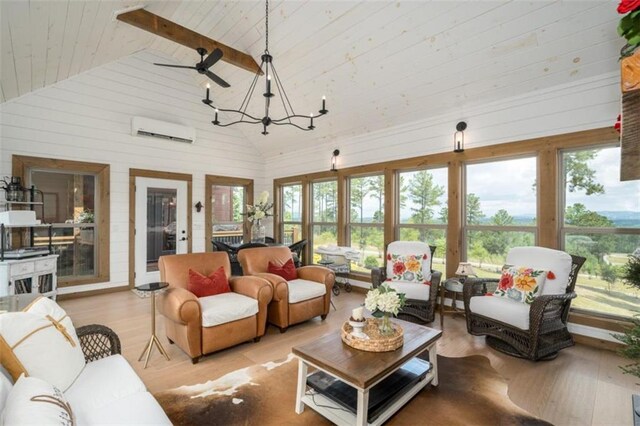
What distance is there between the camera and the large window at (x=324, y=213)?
6.16 m

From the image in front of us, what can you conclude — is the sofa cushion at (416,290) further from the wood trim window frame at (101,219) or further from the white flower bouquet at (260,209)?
the wood trim window frame at (101,219)

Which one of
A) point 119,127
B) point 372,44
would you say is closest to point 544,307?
point 372,44

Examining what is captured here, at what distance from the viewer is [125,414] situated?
1.38 m

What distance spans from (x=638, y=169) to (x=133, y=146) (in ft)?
21.2

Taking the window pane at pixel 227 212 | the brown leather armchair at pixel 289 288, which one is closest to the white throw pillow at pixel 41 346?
the brown leather armchair at pixel 289 288

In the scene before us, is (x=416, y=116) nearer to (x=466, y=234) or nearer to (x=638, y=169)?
(x=466, y=234)

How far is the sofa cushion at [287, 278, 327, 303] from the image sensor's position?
141 inches

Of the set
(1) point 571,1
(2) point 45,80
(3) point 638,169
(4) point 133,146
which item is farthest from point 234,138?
(3) point 638,169

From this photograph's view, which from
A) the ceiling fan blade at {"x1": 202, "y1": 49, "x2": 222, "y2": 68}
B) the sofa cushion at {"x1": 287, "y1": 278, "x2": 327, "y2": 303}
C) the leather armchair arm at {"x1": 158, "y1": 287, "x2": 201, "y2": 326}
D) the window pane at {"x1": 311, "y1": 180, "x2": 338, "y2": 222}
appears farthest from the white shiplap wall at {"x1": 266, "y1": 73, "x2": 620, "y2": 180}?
the leather armchair arm at {"x1": 158, "y1": 287, "x2": 201, "y2": 326}

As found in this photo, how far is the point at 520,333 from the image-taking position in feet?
9.59

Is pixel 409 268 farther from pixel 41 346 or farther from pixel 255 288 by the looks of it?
pixel 41 346

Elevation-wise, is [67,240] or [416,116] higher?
[416,116]

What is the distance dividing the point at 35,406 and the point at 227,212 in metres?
6.19

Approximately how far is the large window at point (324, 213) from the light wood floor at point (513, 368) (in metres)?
2.41
